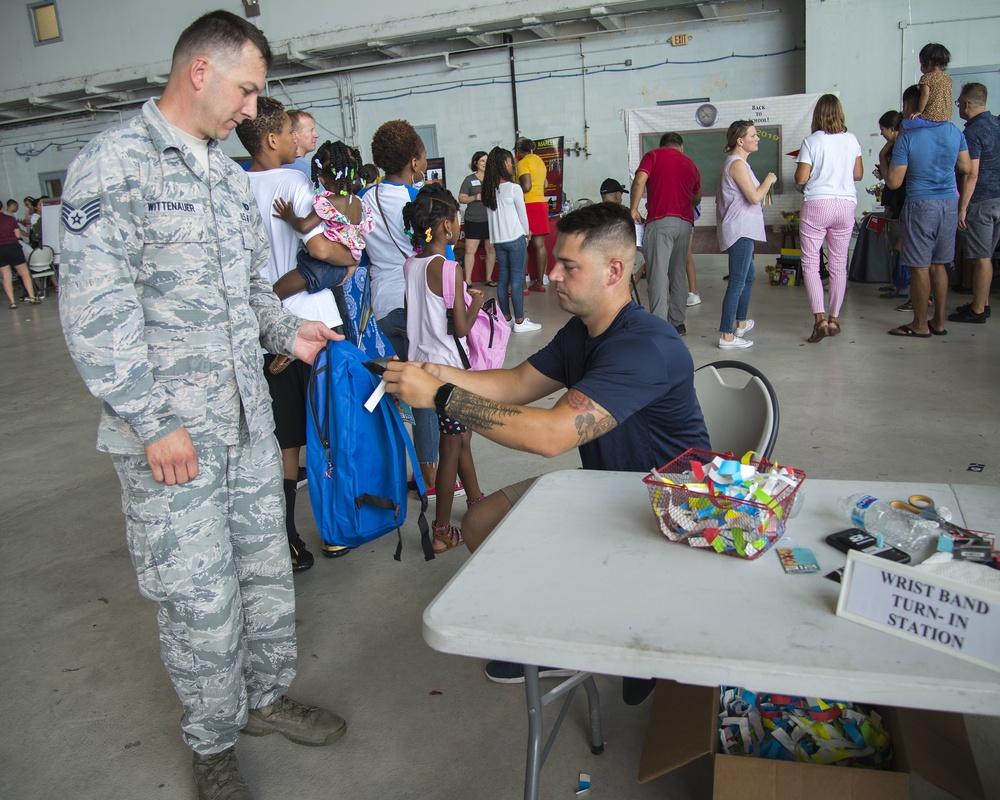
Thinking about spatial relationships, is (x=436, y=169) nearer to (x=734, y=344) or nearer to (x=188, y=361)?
(x=734, y=344)

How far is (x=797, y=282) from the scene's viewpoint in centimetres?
850

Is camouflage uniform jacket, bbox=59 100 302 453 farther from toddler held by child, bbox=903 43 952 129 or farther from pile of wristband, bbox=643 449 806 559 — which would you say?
toddler held by child, bbox=903 43 952 129

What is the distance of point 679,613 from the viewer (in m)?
1.16

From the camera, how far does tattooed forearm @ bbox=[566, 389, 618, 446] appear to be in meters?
1.65

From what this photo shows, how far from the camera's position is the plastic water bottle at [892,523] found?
131cm

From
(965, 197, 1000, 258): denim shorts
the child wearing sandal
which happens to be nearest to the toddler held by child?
(965, 197, 1000, 258): denim shorts

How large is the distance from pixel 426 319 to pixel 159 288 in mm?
1506

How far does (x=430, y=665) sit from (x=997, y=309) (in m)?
5.96

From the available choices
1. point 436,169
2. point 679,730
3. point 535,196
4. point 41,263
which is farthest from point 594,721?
point 41,263

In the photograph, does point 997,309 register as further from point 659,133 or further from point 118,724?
point 118,724

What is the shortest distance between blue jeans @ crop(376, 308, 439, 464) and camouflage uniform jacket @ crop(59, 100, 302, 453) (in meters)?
1.32

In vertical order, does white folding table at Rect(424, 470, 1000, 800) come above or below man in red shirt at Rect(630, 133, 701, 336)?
below

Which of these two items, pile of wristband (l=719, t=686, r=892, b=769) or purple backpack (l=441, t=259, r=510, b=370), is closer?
pile of wristband (l=719, t=686, r=892, b=769)

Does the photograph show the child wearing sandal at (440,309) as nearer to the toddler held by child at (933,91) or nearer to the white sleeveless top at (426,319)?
the white sleeveless top at (426,319)
